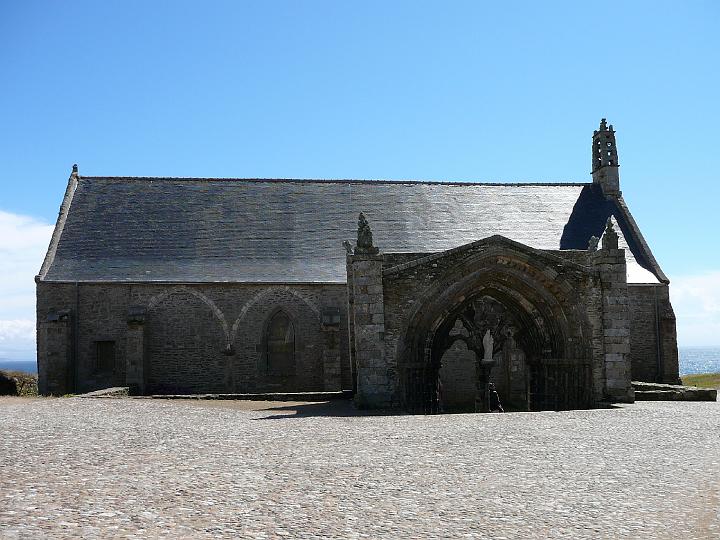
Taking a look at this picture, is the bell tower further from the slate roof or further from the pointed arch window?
the pointed arch window

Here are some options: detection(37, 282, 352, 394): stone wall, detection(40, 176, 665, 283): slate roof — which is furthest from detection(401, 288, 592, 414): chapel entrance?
detection(40, 176, 665, 283): slate roof

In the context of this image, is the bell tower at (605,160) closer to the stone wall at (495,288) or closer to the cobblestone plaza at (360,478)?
the stone wall at (495,288)

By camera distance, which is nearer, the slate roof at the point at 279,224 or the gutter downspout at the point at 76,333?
the gutter downspout at the point at 76,333

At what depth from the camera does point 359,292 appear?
18.6 meters

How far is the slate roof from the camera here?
2803 cm

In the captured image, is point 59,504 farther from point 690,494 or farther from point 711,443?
point 711,443

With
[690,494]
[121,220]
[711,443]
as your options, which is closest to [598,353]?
[711,443]

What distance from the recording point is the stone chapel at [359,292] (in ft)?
63.6

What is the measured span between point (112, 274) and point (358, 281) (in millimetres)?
12084

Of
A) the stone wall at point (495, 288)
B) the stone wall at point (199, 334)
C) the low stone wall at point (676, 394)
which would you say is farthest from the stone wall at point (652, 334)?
the stone wall at point (199, 334)

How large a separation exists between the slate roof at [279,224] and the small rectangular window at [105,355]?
2258 mm

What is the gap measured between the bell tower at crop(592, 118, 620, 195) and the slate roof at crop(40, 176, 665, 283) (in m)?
0.61

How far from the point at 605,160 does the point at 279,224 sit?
47.3 feet

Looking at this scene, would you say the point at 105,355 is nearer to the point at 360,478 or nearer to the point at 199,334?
the point at 199,334
